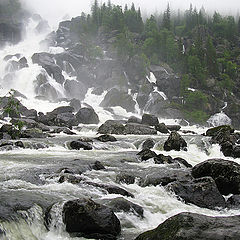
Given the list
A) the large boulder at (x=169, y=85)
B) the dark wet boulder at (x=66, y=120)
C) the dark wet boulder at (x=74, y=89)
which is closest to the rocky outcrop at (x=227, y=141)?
the dark wet boulder at (x=66, y=120)

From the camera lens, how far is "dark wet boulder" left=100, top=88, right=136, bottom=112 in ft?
208

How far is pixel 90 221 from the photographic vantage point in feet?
25.8

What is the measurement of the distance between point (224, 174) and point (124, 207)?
18.4 feet

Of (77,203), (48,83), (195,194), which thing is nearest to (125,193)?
(195,194)

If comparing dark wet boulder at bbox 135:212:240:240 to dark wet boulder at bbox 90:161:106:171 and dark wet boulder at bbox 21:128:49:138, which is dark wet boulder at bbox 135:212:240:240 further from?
dark wet boulder at bbox 21:128:49:138

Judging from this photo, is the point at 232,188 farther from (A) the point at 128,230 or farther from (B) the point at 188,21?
(B) the point at 188,21

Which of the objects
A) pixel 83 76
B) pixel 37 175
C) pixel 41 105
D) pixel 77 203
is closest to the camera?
pixel 77 203

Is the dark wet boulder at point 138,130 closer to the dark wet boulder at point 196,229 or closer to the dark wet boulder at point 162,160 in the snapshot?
the dark wet boulder at point 162,160

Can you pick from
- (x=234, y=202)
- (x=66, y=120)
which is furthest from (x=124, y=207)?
(x=66, y=120)

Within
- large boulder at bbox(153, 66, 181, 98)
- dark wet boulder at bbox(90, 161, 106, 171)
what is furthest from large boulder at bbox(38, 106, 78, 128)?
large boulder at bbox(153, 66, 181, 98)

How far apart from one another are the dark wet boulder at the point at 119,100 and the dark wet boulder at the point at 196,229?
56.7 meters

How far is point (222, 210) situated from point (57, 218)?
6.07 metres

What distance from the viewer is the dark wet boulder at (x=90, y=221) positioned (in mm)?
7836

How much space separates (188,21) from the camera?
11038 cm
